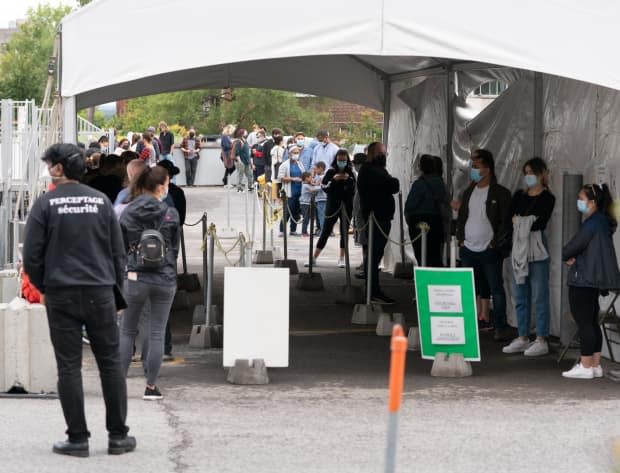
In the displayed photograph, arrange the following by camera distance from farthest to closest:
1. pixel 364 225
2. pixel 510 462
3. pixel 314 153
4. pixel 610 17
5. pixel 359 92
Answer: pixel 314 153 < pixel 359 92 < pixel 364 225 < pixel 610 17 < pixel 510 462

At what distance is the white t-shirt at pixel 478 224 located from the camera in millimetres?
13414

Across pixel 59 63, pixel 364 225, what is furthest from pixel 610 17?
pixel 364 225

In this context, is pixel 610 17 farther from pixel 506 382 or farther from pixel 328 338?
pixel 328 338

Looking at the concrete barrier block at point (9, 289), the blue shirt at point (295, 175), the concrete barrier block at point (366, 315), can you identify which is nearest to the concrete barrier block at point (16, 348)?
the concrete barrier block at point (9, 289)

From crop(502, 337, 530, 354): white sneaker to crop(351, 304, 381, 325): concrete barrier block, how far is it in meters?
2.16

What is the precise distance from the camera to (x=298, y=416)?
966cm

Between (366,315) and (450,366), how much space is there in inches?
134

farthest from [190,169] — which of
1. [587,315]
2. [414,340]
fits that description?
[587,315]

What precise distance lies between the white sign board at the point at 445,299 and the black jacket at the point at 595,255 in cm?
102

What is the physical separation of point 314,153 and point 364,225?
11.1m

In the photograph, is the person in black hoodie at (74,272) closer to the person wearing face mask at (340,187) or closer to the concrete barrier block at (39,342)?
the concrete barrier block at (39,342)

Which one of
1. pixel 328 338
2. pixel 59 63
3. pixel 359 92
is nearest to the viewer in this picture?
pixel 59 63

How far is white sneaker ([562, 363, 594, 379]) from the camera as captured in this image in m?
11.4

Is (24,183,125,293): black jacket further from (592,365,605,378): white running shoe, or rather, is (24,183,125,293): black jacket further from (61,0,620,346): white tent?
(592,365,605,378): white running shoe
